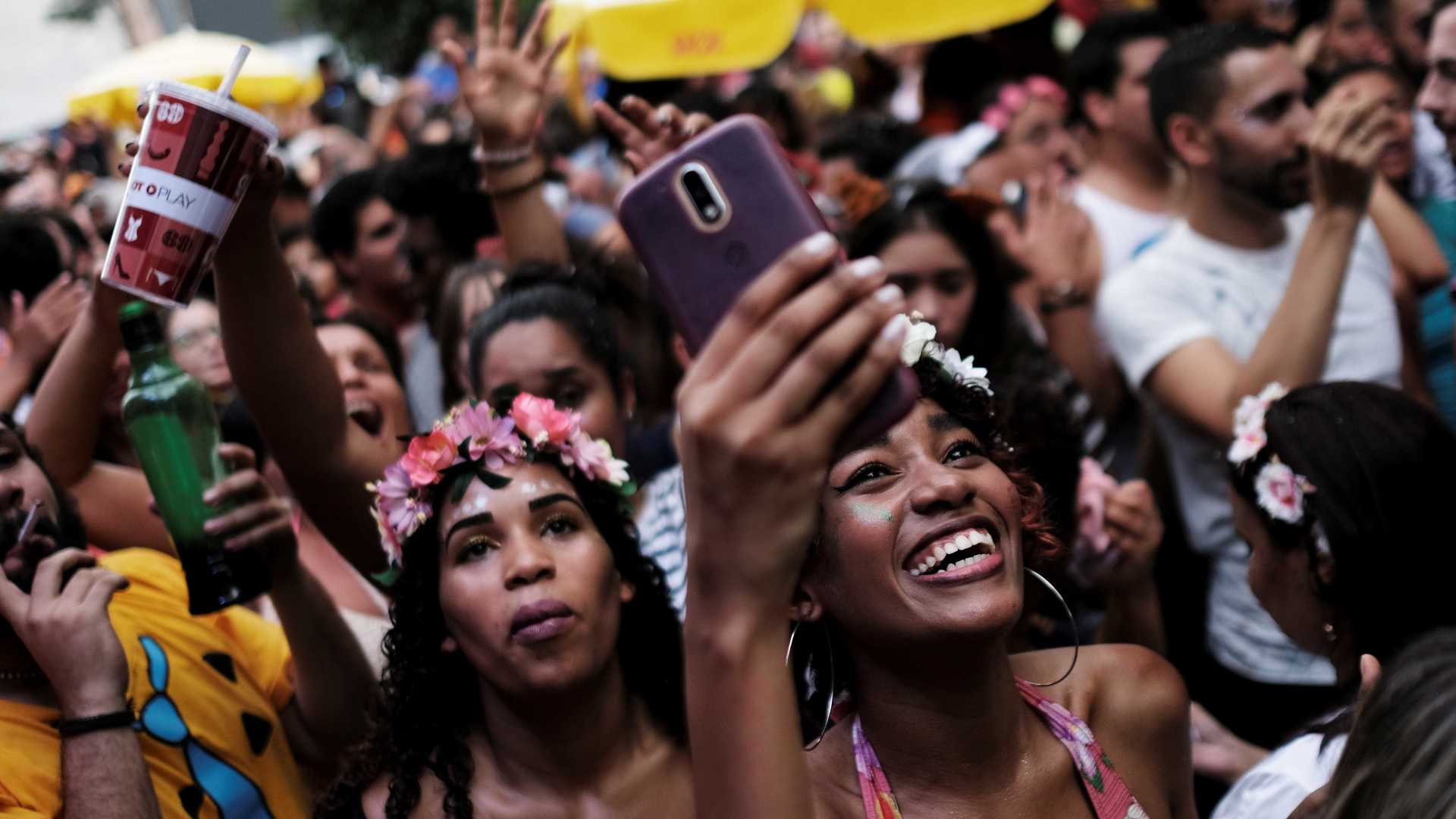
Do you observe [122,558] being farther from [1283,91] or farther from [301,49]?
[301,49]

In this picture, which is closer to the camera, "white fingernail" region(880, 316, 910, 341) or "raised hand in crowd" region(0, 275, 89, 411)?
"white fingernail" region(880, 316, 910, 341)

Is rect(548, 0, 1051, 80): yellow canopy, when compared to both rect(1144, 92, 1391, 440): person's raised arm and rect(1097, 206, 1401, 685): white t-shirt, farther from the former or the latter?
rect(1144, 92, 1391, 440): person's raised arm

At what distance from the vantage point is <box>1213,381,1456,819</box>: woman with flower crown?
2.32m

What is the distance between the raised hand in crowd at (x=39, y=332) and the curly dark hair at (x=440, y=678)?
69.0 inches

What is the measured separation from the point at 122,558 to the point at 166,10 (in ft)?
91.5

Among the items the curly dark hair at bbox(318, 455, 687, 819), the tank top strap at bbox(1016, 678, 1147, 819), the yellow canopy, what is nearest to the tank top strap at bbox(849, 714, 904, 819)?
the tank top strap at bbox(1016, 678, 1147, 819)

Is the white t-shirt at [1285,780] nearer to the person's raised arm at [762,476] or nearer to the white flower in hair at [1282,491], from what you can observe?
the white flower in hair at [1282,491]

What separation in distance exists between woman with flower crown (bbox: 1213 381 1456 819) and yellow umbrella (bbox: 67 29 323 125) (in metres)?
7.29

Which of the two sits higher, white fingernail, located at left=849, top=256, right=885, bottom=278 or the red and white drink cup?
white fingernail, located at left=849, top=256, right=885, bottom=278

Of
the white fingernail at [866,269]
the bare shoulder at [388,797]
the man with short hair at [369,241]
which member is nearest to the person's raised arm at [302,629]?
the bare shoulder at [388,797]

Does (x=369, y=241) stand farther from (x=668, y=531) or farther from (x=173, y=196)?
(x=173, y=196)

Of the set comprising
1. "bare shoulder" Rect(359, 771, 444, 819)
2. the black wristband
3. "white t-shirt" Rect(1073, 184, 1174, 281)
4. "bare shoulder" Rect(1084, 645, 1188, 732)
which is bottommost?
"white t-shirt" Rect(1073, 184, 1174, 281)

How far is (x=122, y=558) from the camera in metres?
2.99

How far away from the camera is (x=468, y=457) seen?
2566mm
